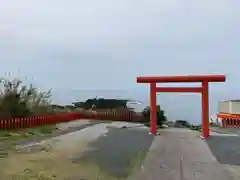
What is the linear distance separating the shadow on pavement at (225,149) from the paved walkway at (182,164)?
0.23m

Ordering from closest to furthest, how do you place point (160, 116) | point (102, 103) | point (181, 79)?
1. point (181, 79)
2. point (160, 116)
3. point (102, 103)

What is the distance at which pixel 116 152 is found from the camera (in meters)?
12.8

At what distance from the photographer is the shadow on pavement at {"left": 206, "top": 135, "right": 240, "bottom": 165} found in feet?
38.8

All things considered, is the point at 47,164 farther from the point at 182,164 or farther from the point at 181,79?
the point at 181,79

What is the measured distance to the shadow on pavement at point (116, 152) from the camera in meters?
10.2

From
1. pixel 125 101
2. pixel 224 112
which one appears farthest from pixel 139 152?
pixel 125 101

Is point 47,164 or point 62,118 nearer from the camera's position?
point 47,164

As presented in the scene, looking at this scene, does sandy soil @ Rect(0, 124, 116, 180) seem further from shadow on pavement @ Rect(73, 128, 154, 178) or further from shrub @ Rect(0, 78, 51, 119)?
shrub @ Rect(0, 78, 51, 119)

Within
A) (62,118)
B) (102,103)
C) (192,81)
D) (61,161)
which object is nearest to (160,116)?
(62,118)

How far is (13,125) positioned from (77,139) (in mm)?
5222

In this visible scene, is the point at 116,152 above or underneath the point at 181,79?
underneath

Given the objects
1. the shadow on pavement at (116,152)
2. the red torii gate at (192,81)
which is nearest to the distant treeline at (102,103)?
the red torii gate at (192,81)

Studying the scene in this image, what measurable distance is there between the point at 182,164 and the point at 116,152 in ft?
8.61

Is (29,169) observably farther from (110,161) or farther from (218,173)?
(218,173)
